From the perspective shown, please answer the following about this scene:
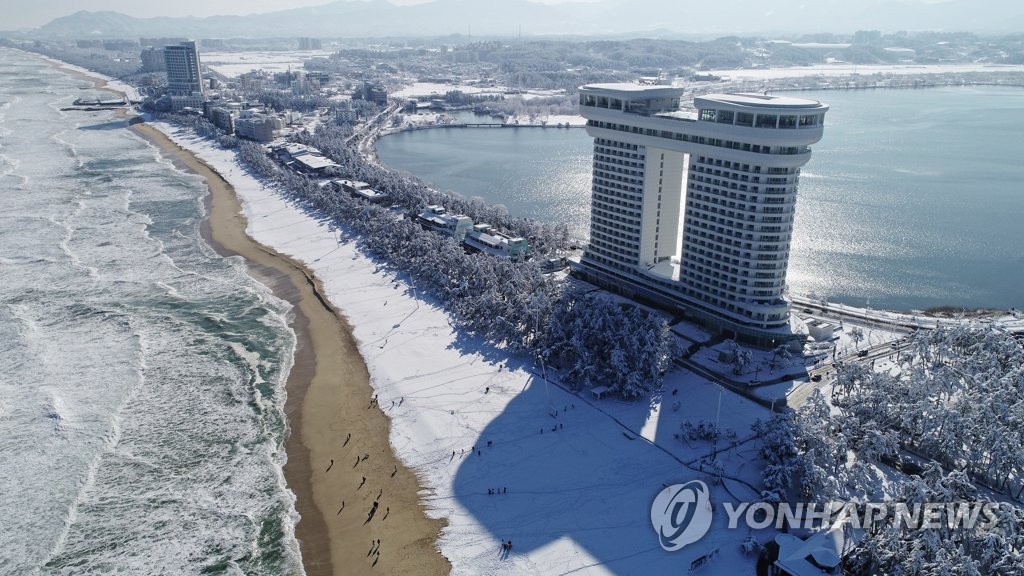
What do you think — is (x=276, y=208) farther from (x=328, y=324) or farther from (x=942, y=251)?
(x=942, y=251)

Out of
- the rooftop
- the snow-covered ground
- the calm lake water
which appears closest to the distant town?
the rooftop

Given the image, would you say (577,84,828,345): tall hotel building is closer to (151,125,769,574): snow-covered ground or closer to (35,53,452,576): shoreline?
(151,125,769,574): snow-covered ground

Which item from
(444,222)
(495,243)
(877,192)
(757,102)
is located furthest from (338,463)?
(877,192)

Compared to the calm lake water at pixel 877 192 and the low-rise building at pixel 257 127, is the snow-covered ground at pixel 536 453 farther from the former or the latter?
the low-rise building at pixel 257 127

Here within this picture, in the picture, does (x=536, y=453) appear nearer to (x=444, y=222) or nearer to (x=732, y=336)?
(x=732, y=336)

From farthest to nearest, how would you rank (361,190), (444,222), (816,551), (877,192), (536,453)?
1. (877,192)
2. (361,190)
3. (444,222)
4. (536,453)
5. (816,551)
